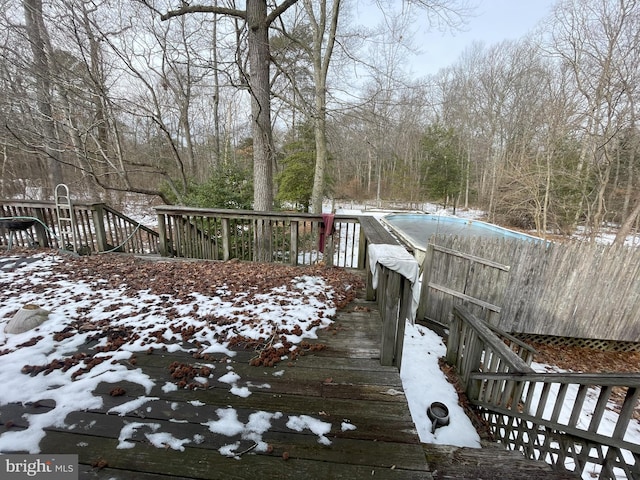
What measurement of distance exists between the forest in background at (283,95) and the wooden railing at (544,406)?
423 centimetres

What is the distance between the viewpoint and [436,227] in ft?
46.3

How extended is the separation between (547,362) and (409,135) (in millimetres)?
22620

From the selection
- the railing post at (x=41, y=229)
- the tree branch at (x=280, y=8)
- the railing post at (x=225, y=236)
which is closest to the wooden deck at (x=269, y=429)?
the railing post at (x=225, y=236)

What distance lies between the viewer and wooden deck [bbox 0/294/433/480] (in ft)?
4.02

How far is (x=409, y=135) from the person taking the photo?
926 inches

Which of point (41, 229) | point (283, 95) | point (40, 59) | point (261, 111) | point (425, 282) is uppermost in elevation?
point (283, 95)

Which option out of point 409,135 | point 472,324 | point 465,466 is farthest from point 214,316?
point 409,135

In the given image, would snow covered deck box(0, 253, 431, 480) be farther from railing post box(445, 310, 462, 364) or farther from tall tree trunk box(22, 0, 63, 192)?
tall tree trunk box(22, 0, 63, 192)

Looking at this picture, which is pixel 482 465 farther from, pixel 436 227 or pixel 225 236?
pixel 436 227

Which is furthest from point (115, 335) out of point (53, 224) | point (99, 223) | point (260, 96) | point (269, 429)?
point (260, 96)

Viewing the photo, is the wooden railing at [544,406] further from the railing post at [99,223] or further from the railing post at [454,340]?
the railing post at [99,223]

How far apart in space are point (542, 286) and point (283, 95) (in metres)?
8.03

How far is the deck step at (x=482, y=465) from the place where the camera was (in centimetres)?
132

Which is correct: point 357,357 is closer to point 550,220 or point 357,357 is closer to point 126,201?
point 550,220
